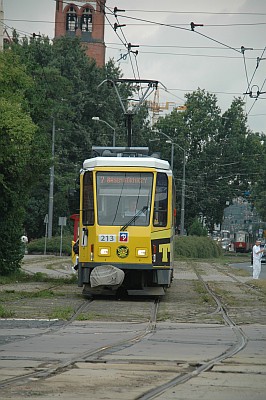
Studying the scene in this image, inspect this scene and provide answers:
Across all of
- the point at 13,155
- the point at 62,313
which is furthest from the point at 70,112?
the point at 62,313

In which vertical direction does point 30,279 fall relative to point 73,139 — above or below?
below

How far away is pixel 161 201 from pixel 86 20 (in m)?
89.4

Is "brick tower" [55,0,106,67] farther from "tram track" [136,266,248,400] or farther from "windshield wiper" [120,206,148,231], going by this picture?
"tram track" [136,266,248,400]

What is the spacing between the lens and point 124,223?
22844mm

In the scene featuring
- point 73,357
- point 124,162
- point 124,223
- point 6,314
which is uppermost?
point 124,162

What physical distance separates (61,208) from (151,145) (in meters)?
25.7

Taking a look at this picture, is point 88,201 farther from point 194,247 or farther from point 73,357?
point 194,247

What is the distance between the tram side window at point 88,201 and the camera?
2314 cm

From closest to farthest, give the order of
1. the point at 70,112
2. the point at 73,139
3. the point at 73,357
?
the point at 73,357 → the point at 70,112 → the point at 73,139

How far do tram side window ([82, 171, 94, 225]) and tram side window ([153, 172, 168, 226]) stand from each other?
154 cm

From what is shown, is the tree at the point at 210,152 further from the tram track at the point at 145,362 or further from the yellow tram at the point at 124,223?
the tram track at the point at 145,362

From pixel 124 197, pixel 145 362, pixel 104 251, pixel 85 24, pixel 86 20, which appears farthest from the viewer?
pixel 85 24

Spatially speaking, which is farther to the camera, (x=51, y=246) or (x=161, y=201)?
(x=51, y=246)

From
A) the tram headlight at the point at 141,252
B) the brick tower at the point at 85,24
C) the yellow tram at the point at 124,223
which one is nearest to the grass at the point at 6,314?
the yellow tram at the point at 124,223
